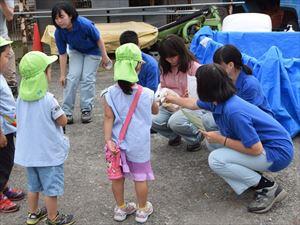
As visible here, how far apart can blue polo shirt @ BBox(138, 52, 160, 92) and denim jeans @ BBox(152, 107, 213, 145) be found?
27 cm

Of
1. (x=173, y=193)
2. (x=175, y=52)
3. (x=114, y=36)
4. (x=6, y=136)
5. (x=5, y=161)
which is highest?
(x=175, y=52)

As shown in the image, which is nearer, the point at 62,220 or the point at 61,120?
the point at 61,120

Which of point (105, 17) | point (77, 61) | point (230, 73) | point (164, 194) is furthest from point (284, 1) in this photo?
point (164, 194)

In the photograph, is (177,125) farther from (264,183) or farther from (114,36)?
(114,36)

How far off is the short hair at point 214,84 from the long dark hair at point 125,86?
438 millimetres

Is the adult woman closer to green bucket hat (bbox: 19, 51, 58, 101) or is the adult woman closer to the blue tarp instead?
the blue tarp

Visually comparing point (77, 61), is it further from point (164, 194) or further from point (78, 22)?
point (164, 194)

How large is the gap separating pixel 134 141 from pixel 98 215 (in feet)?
2.15

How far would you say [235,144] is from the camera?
286 cm

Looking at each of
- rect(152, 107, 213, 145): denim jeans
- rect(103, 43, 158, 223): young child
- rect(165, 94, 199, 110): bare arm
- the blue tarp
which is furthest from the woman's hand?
the blue tarp

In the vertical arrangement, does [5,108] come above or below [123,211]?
above

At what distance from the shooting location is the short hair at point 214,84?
273cm

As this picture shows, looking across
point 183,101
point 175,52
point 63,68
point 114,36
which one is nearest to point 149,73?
point 175,52

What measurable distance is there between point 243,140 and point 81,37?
8.08 feet
